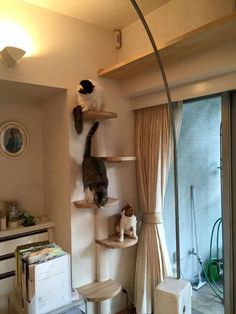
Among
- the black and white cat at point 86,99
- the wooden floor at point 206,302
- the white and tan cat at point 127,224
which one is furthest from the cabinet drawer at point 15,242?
the wooden floor at point 206,302

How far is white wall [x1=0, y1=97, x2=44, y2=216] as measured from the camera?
7.20 ft

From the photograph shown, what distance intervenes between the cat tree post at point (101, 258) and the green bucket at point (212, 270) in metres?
0.79

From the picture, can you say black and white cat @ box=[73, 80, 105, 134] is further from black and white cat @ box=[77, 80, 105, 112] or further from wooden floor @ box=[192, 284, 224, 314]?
wooden floor @ box=[192, 284, 224, 314]

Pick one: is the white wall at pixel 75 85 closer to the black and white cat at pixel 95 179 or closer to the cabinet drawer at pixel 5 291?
the black and white cat at pixel 95 179

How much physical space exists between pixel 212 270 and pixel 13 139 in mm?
1931

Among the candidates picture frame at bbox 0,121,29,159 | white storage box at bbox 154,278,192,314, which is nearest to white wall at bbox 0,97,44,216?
picture frame at bbox 0,121,29,159

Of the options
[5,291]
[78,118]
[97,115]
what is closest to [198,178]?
[97,115]

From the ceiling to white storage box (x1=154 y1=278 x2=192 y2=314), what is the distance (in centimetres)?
189

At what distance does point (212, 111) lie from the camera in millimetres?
1891

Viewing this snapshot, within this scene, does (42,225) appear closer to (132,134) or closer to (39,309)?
(39,309)

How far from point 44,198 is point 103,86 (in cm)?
115

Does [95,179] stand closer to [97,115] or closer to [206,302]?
[97,115]

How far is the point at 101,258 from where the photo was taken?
81.7 inches

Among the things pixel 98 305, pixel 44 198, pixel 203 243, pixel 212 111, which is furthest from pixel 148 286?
pixel 212 111
